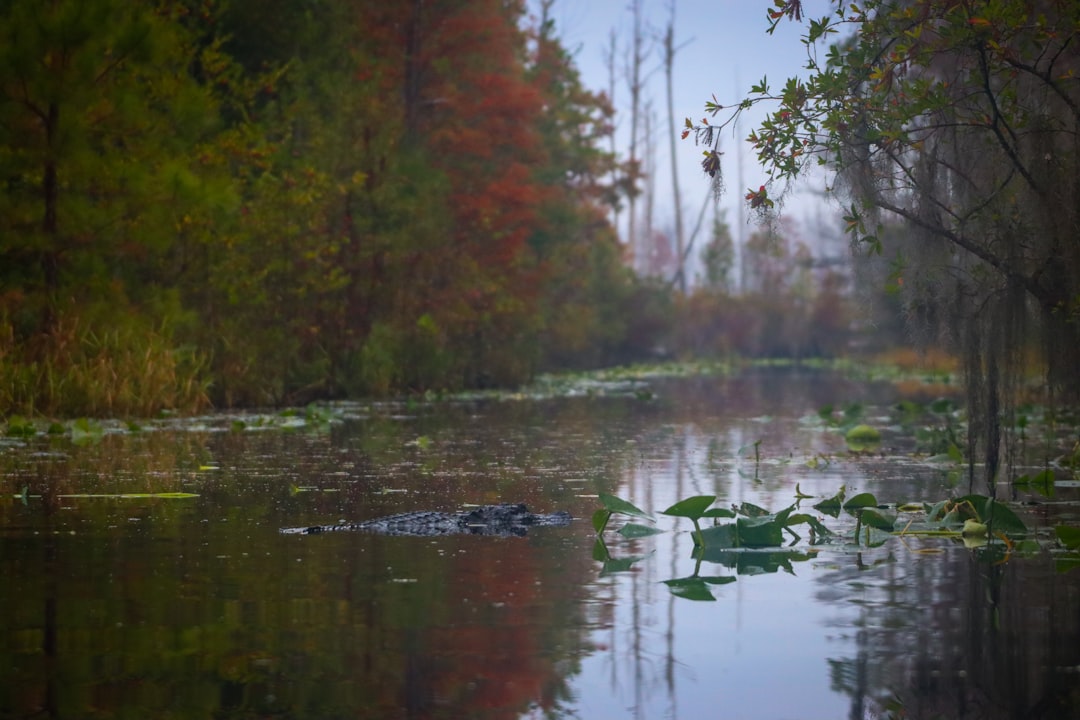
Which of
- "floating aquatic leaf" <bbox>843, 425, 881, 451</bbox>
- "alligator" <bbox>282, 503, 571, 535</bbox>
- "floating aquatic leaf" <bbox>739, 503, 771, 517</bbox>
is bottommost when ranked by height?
"alligator" <bbox>282, 503, 571, 535</bbox>

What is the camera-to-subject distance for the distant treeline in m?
17.0

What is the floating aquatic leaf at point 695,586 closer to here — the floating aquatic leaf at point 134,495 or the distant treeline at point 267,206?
the floating aquatic leaf at point 134,495

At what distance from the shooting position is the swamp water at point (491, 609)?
385 cm

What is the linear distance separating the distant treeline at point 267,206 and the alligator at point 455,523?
31.2 feet

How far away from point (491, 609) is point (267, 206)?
17370 millimetres

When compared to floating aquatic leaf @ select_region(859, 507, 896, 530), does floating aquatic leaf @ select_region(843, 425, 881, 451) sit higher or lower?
higher

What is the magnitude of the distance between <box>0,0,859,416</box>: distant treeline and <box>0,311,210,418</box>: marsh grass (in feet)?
0.09

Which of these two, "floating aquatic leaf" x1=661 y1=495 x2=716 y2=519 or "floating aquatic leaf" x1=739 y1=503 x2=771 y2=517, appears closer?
"floating aquatic leaf" x1=661 y1=495 x2=716 y2=519

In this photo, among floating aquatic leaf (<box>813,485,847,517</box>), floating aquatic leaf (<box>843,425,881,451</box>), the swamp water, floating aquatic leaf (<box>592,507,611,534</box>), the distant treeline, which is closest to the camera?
the swamp water

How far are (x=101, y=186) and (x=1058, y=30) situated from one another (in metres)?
13.1

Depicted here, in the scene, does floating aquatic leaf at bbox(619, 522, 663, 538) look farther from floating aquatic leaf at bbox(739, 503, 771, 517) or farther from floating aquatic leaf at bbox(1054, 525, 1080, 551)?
floating aquatic leaf at bbox(1054, 525, 1080, 551)

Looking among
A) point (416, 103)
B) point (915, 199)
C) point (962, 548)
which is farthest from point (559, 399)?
point (962, 548)

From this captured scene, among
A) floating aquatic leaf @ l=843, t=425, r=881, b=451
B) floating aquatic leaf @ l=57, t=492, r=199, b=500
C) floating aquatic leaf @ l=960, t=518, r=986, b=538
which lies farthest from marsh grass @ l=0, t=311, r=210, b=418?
floating aquatic leaf @ l=960, t=518, r=986, b=538

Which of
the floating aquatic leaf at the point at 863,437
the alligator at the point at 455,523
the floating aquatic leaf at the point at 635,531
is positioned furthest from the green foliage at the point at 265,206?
the floating aquatic leaf at the point at 635,531
